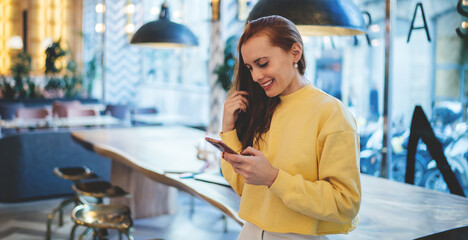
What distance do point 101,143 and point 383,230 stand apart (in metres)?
2.61

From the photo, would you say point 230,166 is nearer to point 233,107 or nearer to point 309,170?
point 233,107

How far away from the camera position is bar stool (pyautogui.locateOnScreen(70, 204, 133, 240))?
90.0 inches

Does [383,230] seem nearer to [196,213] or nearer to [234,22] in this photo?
[196,213]

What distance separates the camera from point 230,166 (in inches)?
53.4

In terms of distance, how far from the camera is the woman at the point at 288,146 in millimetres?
1066

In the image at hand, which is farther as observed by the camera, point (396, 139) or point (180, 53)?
point (180, 53)

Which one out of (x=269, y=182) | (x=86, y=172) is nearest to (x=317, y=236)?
(x=269, y=182)

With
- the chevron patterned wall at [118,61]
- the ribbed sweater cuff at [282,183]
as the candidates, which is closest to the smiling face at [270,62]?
the ribbed sweater cuff at [282,183]

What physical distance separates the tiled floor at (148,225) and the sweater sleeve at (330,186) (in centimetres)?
274

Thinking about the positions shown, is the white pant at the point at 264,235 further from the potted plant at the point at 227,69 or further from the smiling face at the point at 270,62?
the potted plant at the point at 227,69

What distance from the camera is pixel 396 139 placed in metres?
3.46

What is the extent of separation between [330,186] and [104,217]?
167 centimetres

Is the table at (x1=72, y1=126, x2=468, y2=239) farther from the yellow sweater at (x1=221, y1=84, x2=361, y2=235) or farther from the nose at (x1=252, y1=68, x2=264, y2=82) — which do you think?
the nose at (x1=252, y1=68, x2=264, y2=82)

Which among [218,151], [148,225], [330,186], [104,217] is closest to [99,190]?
A: [104,217]
